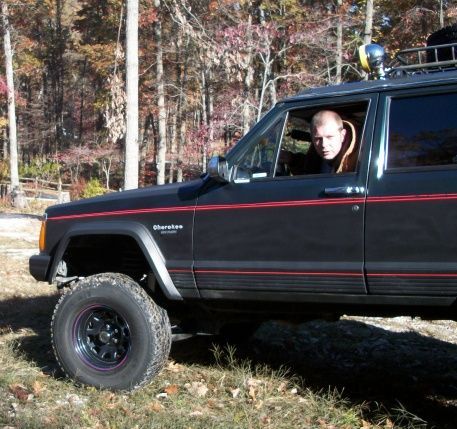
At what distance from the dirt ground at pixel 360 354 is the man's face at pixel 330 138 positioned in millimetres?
1644

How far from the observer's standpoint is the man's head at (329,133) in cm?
411

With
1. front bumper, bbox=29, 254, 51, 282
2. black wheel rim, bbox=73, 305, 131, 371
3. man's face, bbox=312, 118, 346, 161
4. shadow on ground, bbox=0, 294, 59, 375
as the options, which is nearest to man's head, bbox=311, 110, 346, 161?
man's face, bbox=312, 118, 346, 161

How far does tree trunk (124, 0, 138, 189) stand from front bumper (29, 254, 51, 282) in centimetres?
862

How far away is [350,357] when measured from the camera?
5.53 metres

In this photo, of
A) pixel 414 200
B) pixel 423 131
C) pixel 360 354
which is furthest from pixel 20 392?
pixel 423 131

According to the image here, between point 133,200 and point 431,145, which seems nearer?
point 431,145

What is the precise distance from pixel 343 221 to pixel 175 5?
42.4 ft

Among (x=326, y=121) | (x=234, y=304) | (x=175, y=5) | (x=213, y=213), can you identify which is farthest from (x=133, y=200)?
(x=175, y=5)

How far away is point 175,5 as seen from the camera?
1540 centimetres

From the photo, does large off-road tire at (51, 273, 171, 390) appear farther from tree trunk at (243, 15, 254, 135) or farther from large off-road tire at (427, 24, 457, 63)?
tree trunk at (243, 15, 254, 135)

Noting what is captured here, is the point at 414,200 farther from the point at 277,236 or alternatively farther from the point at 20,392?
the point at 20,392

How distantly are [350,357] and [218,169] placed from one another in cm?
242

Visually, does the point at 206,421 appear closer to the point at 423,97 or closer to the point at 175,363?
the point at 175,363

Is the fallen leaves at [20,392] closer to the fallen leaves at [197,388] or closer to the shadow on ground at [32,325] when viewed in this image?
the shadow on ground at [32,325]
